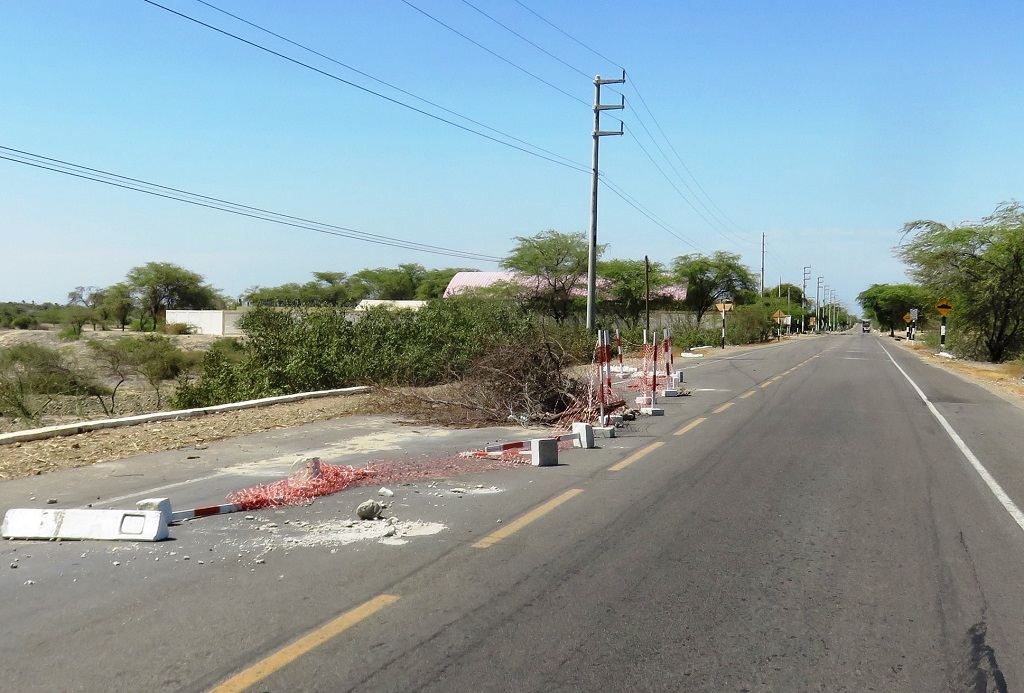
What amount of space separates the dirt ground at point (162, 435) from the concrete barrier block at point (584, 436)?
5142mm

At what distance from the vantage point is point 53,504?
8305 millimetres

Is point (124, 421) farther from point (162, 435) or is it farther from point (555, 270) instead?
point (555, 270)

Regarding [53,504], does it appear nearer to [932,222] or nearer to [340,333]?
[340,333]

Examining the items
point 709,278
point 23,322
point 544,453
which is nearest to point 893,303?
point 709,278

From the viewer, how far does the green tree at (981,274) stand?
37.6 m

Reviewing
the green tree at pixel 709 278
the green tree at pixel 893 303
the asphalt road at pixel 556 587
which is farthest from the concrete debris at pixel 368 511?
the green tree at pixel 893 303

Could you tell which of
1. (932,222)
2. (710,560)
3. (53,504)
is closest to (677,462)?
(710,560)

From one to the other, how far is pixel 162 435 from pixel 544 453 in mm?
6027

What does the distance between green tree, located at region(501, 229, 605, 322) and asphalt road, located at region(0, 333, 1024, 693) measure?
51549 mm

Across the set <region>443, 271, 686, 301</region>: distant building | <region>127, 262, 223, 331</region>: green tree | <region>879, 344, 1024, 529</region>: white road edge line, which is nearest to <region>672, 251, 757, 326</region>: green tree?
<region>443, 271, 686, 301</region>: distant building

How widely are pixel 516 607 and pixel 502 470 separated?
15.8 feet

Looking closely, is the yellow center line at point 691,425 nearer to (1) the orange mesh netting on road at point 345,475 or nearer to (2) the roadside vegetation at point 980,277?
(1) the orange mesh netting on road at point 345,475

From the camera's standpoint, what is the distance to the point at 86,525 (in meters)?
6.86

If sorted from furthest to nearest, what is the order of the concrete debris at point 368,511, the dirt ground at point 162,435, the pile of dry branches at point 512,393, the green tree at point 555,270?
1. the green tree at point 555,270
2. the pile of dry branches at point 512,393
3. the dirt ground at point 162,435
4. the concrete debris at point 368,511
